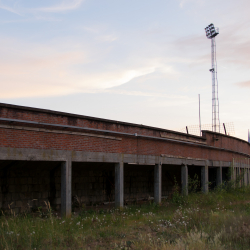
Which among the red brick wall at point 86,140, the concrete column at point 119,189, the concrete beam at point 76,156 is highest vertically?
the red brick wall at point 86,140

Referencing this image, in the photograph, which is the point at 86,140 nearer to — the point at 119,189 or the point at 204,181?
the point at 119,189

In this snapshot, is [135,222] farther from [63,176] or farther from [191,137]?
[191,137]

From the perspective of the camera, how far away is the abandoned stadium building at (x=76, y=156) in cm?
1059

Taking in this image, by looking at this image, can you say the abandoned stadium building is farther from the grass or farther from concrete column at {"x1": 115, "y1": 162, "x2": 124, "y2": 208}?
the grass

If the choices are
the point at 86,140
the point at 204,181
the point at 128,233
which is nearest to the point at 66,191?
the point at 86,140

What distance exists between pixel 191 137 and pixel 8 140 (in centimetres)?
1252

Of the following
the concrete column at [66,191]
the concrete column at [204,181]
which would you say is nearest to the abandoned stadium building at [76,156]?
the concrete column at [66,191]

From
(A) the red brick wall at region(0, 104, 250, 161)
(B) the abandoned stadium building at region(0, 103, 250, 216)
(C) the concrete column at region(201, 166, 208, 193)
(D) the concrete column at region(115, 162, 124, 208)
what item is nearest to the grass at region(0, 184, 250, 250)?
(B) the abandoned stadium building at region(0, 103, 250, 216)

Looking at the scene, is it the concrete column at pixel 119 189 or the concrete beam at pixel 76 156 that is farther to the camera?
the concrete column at pixel 119 189

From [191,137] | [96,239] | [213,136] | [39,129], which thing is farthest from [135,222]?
[213,136]

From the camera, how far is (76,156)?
1210cm

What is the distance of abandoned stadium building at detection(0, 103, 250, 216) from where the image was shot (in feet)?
34.8

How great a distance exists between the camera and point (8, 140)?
10055 millimetres

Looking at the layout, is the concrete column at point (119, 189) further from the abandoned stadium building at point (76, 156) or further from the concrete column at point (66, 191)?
the concrete column at point (66, 191)
